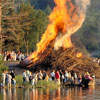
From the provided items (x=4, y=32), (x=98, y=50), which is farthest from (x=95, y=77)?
(x=98, y=50)

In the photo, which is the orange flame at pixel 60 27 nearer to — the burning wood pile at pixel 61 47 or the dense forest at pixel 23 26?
the burning wood pile at pixel 61 47

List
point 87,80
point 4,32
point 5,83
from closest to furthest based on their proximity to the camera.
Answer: point 5,83
point 87,80
point 4,32

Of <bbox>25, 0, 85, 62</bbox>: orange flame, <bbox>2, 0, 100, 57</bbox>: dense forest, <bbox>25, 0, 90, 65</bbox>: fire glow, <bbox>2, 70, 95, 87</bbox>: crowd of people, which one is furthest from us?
<bbox>2, 0, 100, 57</bbox>: dense forest

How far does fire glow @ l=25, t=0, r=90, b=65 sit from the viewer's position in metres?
57.7

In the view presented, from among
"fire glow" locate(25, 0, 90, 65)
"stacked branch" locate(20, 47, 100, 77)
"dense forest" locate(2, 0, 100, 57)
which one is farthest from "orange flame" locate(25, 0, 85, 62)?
"dense forest" locate(2, 0, 100, 57)

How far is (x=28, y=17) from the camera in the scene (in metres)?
91.7

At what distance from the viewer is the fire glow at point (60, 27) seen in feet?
189

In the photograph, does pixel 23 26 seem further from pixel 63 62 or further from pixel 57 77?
pixel 57 77

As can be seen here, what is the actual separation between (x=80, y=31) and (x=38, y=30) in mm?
35284

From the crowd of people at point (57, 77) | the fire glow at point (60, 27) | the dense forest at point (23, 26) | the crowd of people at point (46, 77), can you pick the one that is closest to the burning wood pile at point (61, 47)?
the fire glow at point (60, 27)

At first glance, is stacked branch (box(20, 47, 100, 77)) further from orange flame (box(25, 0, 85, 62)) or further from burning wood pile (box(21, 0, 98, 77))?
orange flame (box(25, 0, 85, 62))

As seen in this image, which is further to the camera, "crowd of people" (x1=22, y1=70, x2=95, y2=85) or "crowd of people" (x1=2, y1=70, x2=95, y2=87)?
"crowd of people" (x1=22, y1=70, x2=95, y2=85)

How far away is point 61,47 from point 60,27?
8.42 feet

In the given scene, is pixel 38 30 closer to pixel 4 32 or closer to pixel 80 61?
pixel 4 32
